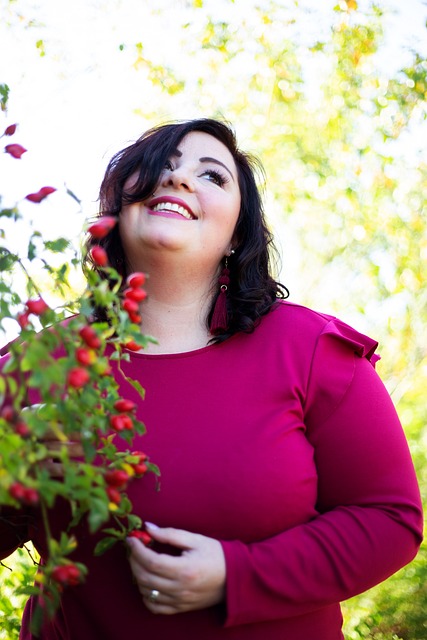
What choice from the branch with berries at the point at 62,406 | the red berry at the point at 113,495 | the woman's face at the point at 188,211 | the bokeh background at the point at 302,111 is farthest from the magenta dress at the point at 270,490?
the bokeh background at the point at 302,111

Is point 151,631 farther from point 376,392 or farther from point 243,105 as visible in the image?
point 243,105

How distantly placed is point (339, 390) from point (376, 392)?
104 millimetres

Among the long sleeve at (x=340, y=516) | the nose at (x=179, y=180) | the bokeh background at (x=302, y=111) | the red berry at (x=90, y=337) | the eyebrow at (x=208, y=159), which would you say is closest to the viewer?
the red berry at (x=90, y=337)

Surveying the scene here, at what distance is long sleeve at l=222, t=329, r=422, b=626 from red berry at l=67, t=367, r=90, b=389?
2.27ft

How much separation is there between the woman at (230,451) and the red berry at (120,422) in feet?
1.24

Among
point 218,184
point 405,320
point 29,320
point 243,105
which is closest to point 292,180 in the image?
point 243,105

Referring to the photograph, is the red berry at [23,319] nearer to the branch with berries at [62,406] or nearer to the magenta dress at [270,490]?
the branch with berries at [62,406]

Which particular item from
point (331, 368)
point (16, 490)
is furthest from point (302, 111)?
point (16, 490)

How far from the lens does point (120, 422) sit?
4.08 ft

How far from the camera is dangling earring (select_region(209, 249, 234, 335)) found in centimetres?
201

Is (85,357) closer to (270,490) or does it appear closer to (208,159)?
(270,490)

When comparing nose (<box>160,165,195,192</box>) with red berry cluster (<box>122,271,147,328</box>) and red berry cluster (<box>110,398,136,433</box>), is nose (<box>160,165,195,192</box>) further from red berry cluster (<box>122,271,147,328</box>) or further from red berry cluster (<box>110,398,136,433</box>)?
red berry cluster (<box>110,398,136,433</box>)

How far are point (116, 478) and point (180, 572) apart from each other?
0.38 m

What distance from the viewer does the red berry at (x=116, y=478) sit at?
1.23 meters
